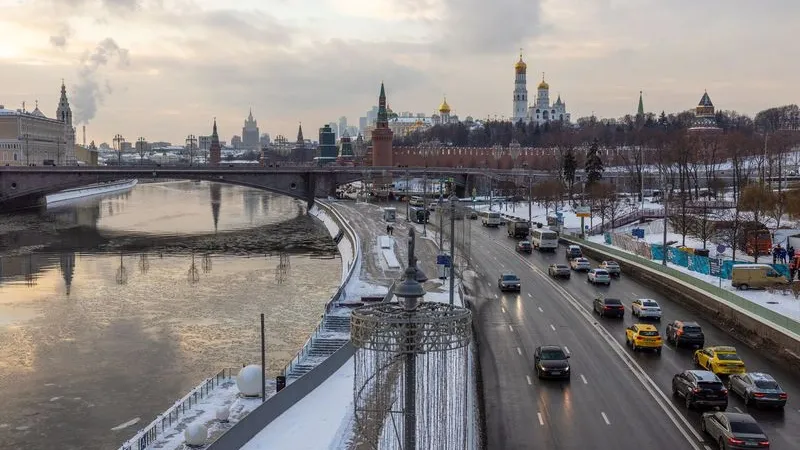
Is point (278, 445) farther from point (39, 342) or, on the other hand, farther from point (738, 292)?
point (738, 292)

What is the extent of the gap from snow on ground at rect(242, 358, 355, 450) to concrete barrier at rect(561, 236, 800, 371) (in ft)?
42.5

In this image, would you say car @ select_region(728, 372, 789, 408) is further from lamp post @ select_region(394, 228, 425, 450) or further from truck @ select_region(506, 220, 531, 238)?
truck @ select_region(506, 220, 531, 238)

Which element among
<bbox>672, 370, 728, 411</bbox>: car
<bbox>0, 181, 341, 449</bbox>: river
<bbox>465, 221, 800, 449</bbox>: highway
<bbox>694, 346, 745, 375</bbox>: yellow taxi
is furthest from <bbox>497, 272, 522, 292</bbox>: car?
<bbox>672, 370, 728, 411</bbox>: car

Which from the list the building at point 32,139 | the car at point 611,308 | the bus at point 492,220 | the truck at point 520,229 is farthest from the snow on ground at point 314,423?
the building at point 32,139

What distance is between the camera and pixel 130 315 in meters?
32.9

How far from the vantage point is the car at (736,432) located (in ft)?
50.7

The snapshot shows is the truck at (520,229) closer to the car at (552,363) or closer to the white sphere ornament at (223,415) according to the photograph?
the car at (552,363)

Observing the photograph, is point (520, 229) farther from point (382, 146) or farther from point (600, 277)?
point (382, 146)

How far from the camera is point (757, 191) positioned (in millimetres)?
47531

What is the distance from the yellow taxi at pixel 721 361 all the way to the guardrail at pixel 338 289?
11525 mm

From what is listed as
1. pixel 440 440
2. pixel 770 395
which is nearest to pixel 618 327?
pixel 770 395

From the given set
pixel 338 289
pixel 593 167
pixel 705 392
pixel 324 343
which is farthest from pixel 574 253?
pixel 593 167

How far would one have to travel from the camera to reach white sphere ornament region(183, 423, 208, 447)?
17.1 metres

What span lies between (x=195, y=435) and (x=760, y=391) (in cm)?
1316
